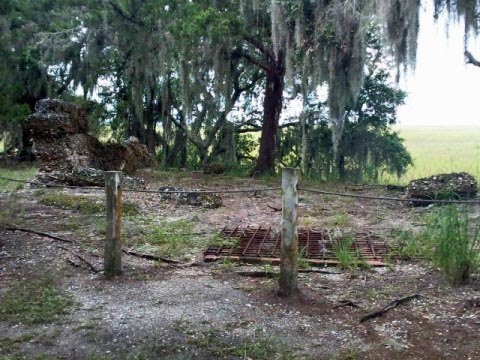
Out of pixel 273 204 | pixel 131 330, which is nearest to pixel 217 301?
pixel 131 330

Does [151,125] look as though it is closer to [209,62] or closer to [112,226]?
[209,62]

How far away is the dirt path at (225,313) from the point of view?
2.93 meters

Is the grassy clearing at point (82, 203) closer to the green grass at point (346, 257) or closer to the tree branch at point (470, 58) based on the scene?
the green grass at point (346, 257)

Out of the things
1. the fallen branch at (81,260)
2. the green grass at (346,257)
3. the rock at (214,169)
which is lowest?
the fallen branch at (81,260)

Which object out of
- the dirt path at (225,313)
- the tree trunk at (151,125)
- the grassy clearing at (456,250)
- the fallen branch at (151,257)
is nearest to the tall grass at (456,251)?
the grassy clearing at (456,250)

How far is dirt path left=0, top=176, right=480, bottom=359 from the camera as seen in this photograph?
9.60ft

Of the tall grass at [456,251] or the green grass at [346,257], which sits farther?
the green grass at [346,257]

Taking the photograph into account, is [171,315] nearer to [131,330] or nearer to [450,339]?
[131,330]

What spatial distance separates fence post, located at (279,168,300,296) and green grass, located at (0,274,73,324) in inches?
62.2

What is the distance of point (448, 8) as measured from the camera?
25.6ft

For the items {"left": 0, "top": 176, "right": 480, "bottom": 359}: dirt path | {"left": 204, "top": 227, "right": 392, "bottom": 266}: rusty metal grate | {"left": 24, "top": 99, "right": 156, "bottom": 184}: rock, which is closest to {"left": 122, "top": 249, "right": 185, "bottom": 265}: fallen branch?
{"left": 0, "top": 176, "right": 480, "bottom": 359}: dirt path

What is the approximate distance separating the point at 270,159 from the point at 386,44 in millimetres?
4540

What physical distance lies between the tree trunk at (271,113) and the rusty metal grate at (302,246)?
6.36 metres

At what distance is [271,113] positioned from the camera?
12.2 meters
